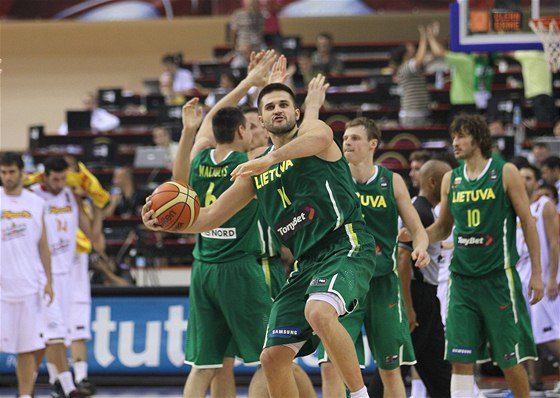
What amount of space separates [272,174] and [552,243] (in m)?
4.08

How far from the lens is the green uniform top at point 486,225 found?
778 cm

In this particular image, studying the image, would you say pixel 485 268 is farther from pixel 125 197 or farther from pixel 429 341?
pixel 125 197

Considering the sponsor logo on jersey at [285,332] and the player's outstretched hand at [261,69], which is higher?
the player's outstretched hand at [261,69]

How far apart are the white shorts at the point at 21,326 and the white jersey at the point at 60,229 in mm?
859

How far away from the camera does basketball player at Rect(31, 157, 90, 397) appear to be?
1009cm

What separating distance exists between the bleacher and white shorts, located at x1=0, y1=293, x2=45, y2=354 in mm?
4174

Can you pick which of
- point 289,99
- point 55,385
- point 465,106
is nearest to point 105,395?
point 55,385

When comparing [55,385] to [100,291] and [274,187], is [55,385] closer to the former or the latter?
[100,291]

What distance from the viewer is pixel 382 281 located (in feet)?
24.3

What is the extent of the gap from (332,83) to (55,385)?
1133cm

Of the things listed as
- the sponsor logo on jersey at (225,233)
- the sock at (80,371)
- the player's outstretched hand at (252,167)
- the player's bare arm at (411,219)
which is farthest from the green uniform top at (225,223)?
the sock at (80,371)

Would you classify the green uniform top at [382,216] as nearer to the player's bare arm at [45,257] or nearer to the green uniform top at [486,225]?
the green uniform top at [486,225]

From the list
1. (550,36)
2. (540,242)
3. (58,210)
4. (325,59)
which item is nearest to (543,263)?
(540,242)

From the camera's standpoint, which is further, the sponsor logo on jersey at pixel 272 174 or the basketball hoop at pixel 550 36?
the basketball hoop at pixel 550 36
